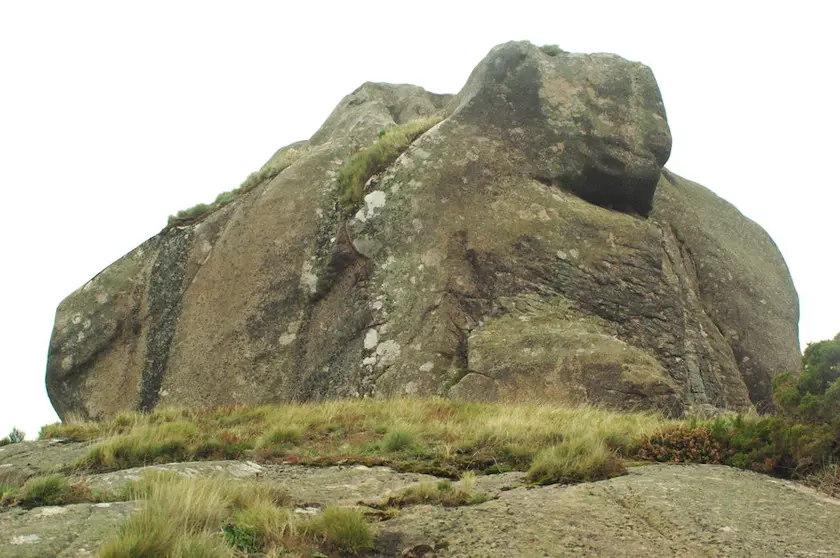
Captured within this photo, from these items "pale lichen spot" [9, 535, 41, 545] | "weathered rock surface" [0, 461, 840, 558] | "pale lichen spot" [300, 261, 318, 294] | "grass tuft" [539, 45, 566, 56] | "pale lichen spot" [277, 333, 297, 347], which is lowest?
"weathered rock surface" [0, 461, 840, 558]

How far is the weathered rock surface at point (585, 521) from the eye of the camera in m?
6.71

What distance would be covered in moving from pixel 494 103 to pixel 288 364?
7041 mm

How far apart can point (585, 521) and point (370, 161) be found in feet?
43.4

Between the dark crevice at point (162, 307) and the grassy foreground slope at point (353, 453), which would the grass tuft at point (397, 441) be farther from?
the dark crevice at point (162, 307)

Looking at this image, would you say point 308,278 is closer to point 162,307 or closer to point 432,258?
point 432,258

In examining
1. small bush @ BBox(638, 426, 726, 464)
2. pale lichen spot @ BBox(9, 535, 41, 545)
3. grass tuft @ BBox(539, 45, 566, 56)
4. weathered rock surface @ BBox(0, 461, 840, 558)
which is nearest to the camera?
pale lichen spot @ BBox(9, 535, 41, 545)

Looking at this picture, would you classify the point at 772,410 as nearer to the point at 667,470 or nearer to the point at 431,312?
the point at 431,312

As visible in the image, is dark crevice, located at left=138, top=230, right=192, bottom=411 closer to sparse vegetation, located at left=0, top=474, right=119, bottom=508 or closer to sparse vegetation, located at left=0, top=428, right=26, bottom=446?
sparse vegetation, located at left=0, top=428, right=26, bottom=446

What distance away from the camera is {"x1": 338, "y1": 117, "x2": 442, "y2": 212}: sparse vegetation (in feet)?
62.5

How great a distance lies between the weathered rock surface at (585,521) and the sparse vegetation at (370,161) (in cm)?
1085

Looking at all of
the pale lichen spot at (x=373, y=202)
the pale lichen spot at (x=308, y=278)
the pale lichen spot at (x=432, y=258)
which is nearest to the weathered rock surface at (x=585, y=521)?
the pale lichen spot at (x=432, y=258)

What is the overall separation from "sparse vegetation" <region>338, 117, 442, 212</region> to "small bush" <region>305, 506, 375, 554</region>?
12171mm

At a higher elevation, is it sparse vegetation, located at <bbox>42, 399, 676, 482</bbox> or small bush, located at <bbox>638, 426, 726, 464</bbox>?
sparse vegetation, located at <bbox>42, 399, 676, 482</bbox>

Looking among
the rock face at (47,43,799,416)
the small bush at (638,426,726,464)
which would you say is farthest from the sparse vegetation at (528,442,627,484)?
the rock face at (47,43,799,416)
